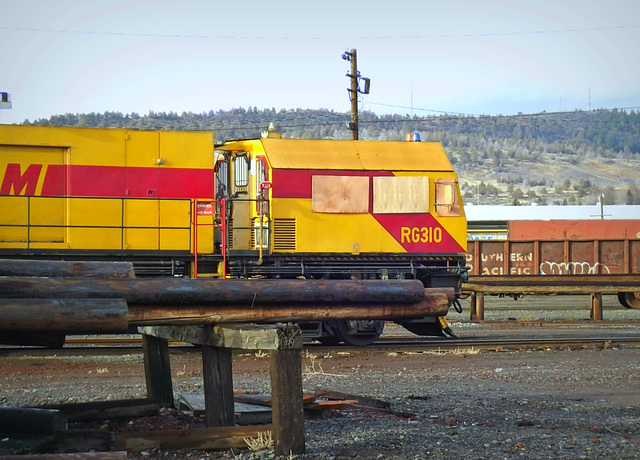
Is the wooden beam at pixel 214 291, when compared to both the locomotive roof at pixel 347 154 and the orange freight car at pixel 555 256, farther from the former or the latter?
the orange freight car at pixel 555 256

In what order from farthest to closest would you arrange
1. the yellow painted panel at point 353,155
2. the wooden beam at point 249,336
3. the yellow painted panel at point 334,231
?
the yellow painted panel at point 353,155
the yellow painted panel at point 334,231
the wooden beam at point 249,336

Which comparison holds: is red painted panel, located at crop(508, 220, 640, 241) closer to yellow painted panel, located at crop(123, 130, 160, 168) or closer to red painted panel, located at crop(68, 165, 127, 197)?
yellow painted panel, located at crop(123, 130, 160, 168)

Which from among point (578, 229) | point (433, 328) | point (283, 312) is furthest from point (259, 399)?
point (578, 229)

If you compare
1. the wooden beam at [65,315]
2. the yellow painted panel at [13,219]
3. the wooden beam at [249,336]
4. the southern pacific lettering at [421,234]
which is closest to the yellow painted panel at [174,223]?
the yellow painted panel at [13,219]

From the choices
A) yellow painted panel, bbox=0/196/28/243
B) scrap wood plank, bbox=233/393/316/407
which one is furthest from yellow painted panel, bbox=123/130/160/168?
scrap wood plank, bbox=233/393/316/407

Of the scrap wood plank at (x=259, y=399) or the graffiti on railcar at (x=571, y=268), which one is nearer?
the scrap wood plank at (x=259, y=399)

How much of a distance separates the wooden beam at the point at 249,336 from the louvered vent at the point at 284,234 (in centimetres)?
862

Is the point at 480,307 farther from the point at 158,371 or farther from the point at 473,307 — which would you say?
the point at 158,371

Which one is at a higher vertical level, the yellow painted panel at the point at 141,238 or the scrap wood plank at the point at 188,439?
the yellow painted panel at the point at 141,238

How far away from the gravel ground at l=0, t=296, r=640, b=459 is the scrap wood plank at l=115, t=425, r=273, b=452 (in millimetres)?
62

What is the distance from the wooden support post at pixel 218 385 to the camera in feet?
21.8

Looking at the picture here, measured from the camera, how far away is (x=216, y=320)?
243 inches

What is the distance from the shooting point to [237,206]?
16.0 meters

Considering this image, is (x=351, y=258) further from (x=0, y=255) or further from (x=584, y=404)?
(x=584, y=404)
